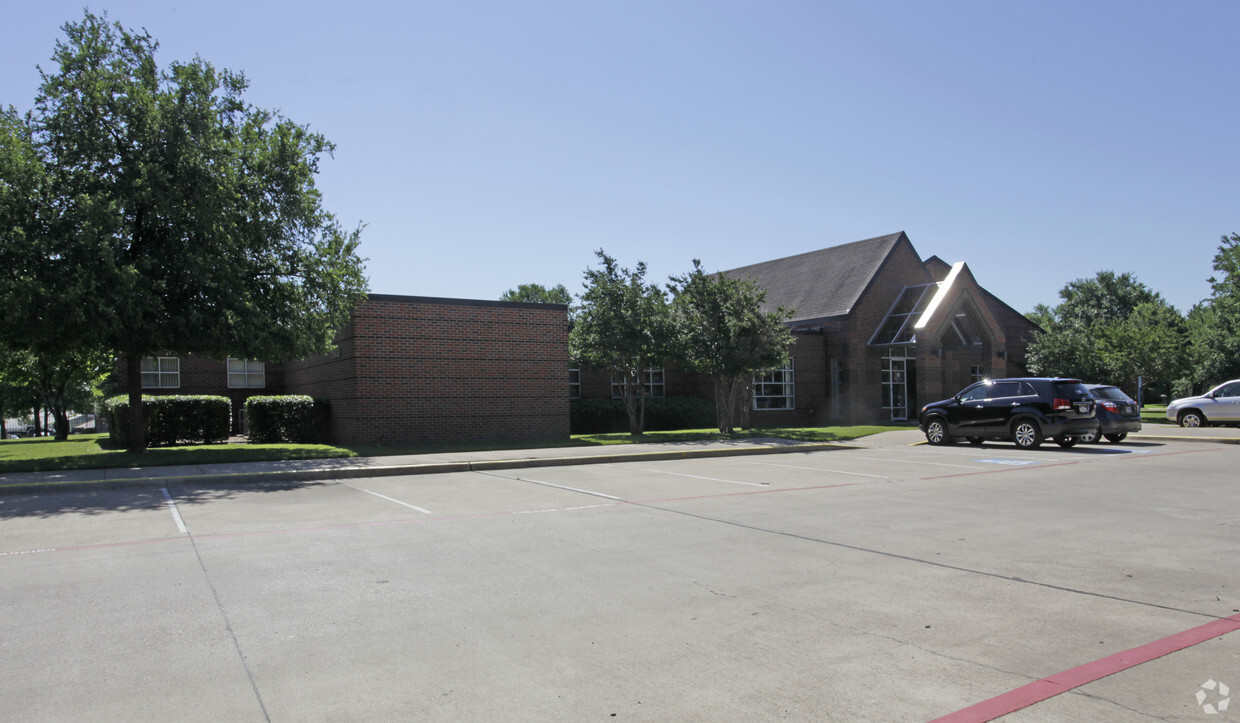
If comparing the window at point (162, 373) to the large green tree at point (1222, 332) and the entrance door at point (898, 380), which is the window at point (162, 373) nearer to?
the entrance door at point (898, 380)

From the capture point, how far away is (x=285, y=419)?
23.1 metres

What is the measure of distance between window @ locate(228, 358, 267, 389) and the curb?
1736 cm

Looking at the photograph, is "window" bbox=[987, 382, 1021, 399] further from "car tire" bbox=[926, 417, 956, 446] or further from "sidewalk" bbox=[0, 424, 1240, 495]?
"sidewalk" bbox=[0, 424, 1240, 495]

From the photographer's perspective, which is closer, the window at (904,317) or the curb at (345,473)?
the curb at (345,473)

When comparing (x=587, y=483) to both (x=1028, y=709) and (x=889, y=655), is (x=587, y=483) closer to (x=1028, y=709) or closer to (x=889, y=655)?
(x=889, y=655)

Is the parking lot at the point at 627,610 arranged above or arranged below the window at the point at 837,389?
below

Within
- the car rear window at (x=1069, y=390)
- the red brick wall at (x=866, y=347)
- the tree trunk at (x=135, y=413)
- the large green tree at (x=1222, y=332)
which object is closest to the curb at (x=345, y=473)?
the tree trunk at (x=135, y=413)

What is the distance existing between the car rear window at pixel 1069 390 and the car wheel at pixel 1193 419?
11891mm

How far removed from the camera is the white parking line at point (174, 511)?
902cm

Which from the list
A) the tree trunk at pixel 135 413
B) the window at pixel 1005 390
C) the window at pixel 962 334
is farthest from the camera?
the window at pixel 962 334

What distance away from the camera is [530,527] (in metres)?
8.93

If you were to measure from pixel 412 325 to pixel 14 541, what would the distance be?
1381 cm


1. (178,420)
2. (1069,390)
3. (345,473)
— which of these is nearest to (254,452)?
(345,473)

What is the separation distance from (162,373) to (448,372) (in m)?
13.7
